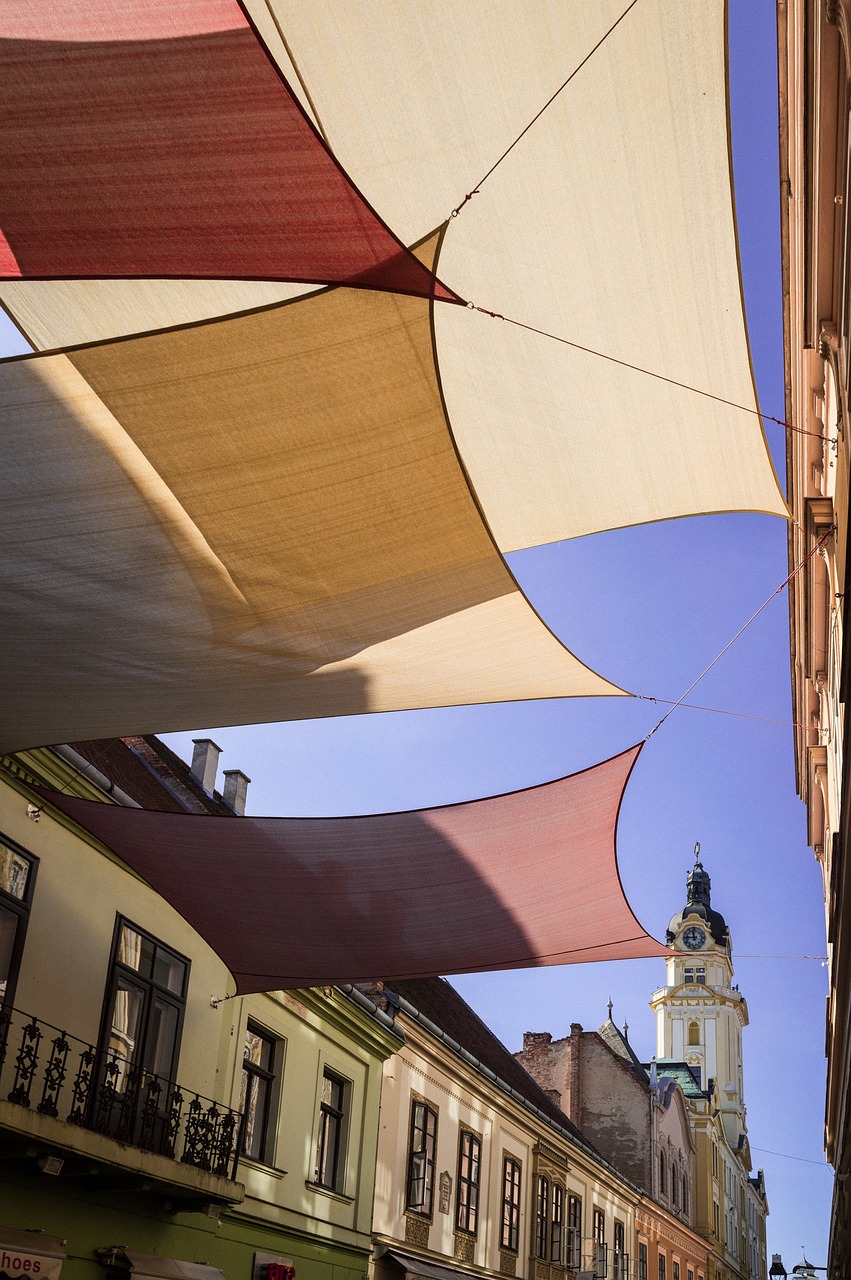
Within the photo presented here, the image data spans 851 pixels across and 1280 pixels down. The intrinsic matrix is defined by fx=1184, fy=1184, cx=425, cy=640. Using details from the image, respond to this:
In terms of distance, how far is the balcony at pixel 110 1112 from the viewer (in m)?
8.10

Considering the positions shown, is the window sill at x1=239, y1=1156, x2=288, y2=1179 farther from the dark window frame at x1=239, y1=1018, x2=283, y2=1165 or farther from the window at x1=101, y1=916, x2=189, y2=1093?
the window at x1=101, y1=916, x2=189, y2=1093

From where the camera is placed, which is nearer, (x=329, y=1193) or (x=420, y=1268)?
(x=329, y=1193)

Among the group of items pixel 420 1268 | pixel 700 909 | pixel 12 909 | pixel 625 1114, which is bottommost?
pixel 420 1268

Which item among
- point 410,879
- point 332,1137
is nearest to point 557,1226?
point 332,1137

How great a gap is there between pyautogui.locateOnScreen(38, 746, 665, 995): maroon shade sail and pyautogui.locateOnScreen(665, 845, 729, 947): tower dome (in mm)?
51319

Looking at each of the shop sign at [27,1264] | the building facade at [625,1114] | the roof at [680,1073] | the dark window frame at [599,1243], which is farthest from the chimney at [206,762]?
the roof at [680,1073]

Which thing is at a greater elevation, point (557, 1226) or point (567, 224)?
point (567, 224)

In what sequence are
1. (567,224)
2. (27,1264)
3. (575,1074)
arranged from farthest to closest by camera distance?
(575,1074), (27,1264), (567,224)

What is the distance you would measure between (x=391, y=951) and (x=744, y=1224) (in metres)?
50.4

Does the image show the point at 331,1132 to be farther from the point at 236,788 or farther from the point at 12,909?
the point at 12,909

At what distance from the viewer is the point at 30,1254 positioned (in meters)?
8.14

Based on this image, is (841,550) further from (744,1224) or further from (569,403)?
(744,1224)

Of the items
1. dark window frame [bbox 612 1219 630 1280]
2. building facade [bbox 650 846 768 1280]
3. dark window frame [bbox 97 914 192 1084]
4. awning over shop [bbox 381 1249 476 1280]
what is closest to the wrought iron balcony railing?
dark window frame [bbox 97 914 192 1084]

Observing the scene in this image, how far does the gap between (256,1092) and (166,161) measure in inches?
411
